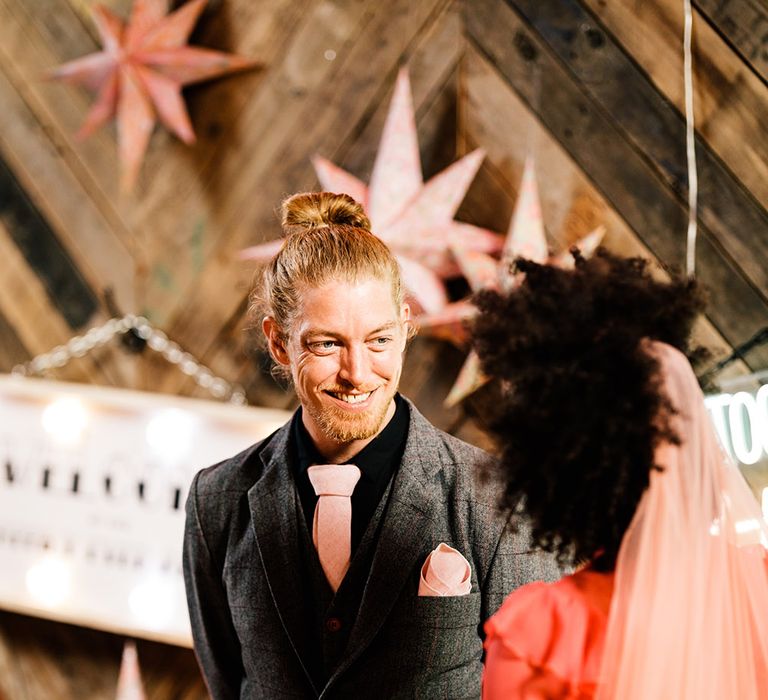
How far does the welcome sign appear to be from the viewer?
84.7 inches

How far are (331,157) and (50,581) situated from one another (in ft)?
4.21

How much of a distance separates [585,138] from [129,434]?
4.19 ft

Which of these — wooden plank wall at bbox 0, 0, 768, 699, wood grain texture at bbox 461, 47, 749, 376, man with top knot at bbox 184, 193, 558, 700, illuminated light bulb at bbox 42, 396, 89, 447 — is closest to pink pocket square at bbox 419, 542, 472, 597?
man with top knot at bbox 184, 193, 558, 700

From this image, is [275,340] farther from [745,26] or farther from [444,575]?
[745,26]

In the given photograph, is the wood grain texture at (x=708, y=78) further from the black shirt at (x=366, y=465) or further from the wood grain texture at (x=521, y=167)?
the black shirt at (x=366, y=465)

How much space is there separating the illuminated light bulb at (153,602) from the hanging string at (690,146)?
54.9 inches

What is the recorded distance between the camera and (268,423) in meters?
2.07

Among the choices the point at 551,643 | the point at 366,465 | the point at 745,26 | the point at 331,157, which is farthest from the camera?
the point at 331,157

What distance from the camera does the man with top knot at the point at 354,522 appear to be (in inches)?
52.6

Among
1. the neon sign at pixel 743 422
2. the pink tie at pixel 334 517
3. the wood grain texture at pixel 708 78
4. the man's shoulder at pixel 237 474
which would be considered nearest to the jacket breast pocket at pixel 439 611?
the pink tie at pixel 334 517

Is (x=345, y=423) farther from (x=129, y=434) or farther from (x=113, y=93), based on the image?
(x=113, y=93)

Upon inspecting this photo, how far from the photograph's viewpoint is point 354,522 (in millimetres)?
1400

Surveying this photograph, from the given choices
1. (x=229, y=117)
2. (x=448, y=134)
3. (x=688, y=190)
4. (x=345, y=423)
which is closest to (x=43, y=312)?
(x=229, y=117)

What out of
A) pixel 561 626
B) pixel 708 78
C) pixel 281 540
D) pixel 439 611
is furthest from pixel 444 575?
pixel 708 78
